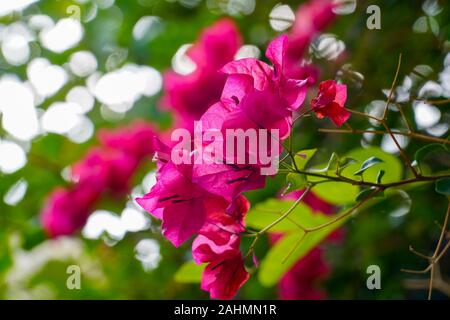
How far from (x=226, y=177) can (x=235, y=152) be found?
0.02 m

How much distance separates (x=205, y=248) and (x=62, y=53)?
1091mm

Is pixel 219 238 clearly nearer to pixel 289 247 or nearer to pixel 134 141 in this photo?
pixel 289 247

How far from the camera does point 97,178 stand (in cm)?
131

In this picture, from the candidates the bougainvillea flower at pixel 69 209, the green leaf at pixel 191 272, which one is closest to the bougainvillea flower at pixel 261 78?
the green leaf at pixel 191 272

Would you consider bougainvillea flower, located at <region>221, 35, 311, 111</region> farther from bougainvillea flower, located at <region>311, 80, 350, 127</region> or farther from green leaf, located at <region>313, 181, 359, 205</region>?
green leaf, located at <region>313, 181, 359, 205</region>

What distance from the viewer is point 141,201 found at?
1.82ft

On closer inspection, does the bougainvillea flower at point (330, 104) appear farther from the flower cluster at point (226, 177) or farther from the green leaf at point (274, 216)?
the green leaf at point (274, 216)

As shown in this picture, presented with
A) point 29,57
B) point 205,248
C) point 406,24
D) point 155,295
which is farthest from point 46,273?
point 205,248

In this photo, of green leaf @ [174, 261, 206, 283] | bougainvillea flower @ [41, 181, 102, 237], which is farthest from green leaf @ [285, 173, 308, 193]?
bougainvillea flower @ [41, 181, 102, 237]

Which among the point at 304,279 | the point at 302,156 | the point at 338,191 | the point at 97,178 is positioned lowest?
the point at 304,279

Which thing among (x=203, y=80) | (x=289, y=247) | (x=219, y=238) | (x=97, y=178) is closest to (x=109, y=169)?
(x=97, y=178)

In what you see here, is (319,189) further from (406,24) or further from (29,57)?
(29,57)

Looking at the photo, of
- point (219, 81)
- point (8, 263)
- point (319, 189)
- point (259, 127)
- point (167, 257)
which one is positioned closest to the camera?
point (259, 127)

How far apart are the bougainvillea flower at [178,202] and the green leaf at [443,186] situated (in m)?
0.20
